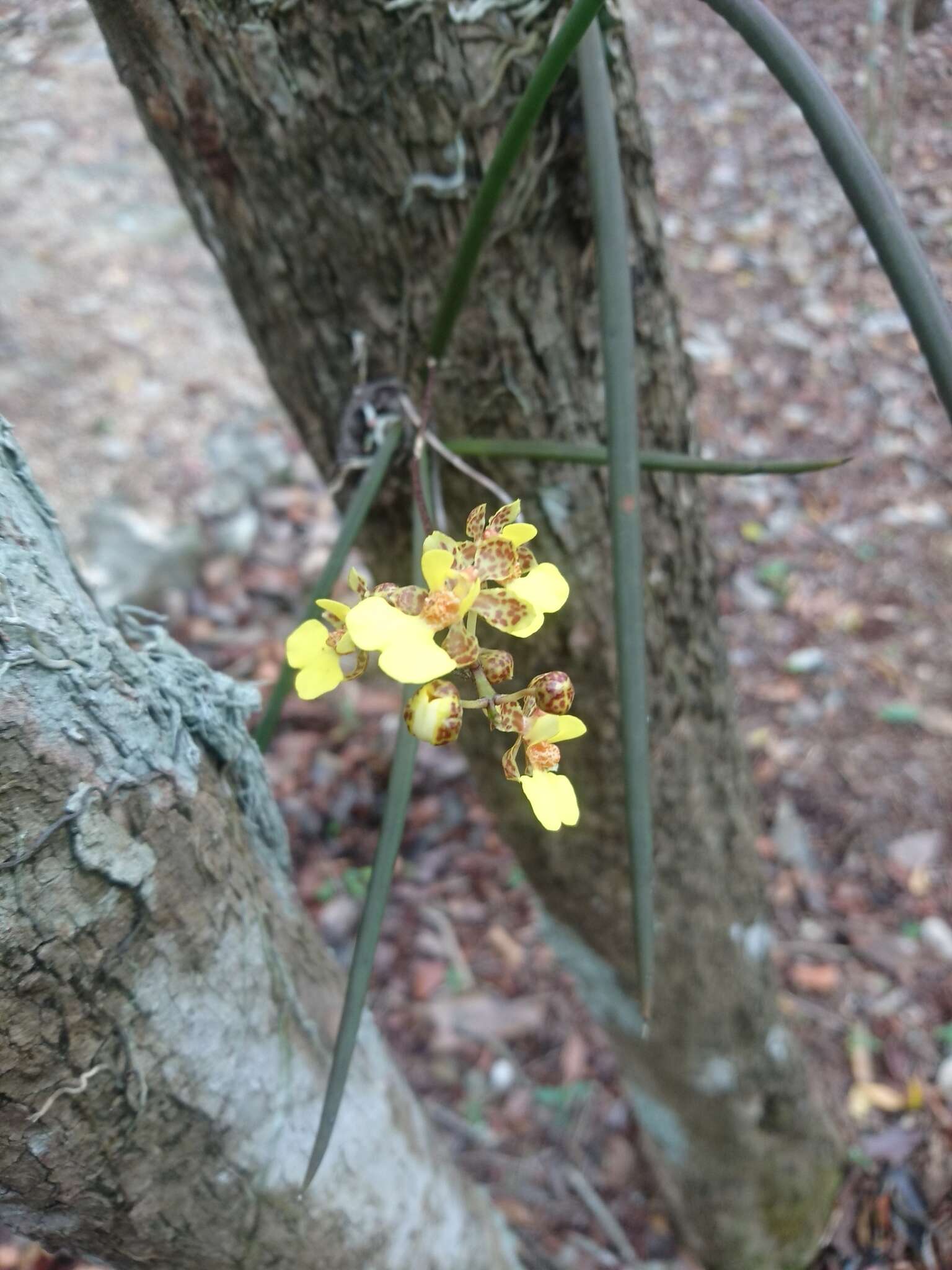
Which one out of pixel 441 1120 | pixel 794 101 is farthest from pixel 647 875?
pixel 441 1120

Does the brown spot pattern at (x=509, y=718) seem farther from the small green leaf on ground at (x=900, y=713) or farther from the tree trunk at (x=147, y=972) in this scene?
the small green leaf on ground at (x=900, y=713)

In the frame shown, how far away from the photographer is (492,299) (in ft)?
2.32

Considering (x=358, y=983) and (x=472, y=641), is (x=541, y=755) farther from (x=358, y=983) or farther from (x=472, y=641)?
(x=358, y=983)

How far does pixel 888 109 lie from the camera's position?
74cm

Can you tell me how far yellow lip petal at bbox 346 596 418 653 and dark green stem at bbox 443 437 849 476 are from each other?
213 millimetres

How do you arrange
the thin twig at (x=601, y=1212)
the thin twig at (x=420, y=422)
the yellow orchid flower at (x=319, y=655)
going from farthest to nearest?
1. the thin twig at (x=601, y=1212)
2. the thin twig at (x=420, y=422)
3. the yellow orchid flower at (x=319, y=655)

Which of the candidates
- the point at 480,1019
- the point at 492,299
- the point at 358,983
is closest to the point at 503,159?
the point at 492,299

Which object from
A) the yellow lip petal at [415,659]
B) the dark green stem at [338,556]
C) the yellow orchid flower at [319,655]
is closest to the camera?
the yellow lip petal at [415,659]

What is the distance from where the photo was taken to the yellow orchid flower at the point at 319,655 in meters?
0.43

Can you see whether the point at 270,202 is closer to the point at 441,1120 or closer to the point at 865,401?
the point at 441,1120

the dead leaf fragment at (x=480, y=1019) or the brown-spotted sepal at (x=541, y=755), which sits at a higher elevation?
the brown-spotted sepal at (x=541, y=755)

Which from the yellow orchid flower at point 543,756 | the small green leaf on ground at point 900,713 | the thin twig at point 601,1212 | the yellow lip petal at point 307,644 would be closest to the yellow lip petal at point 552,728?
the yellow orchid flower at point 543,756

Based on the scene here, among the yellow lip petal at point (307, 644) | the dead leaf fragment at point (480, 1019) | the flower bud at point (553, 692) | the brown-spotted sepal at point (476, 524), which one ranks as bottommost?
the dead leaf fragment at point (480, 1019)

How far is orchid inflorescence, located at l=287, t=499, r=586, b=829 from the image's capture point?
35cm
